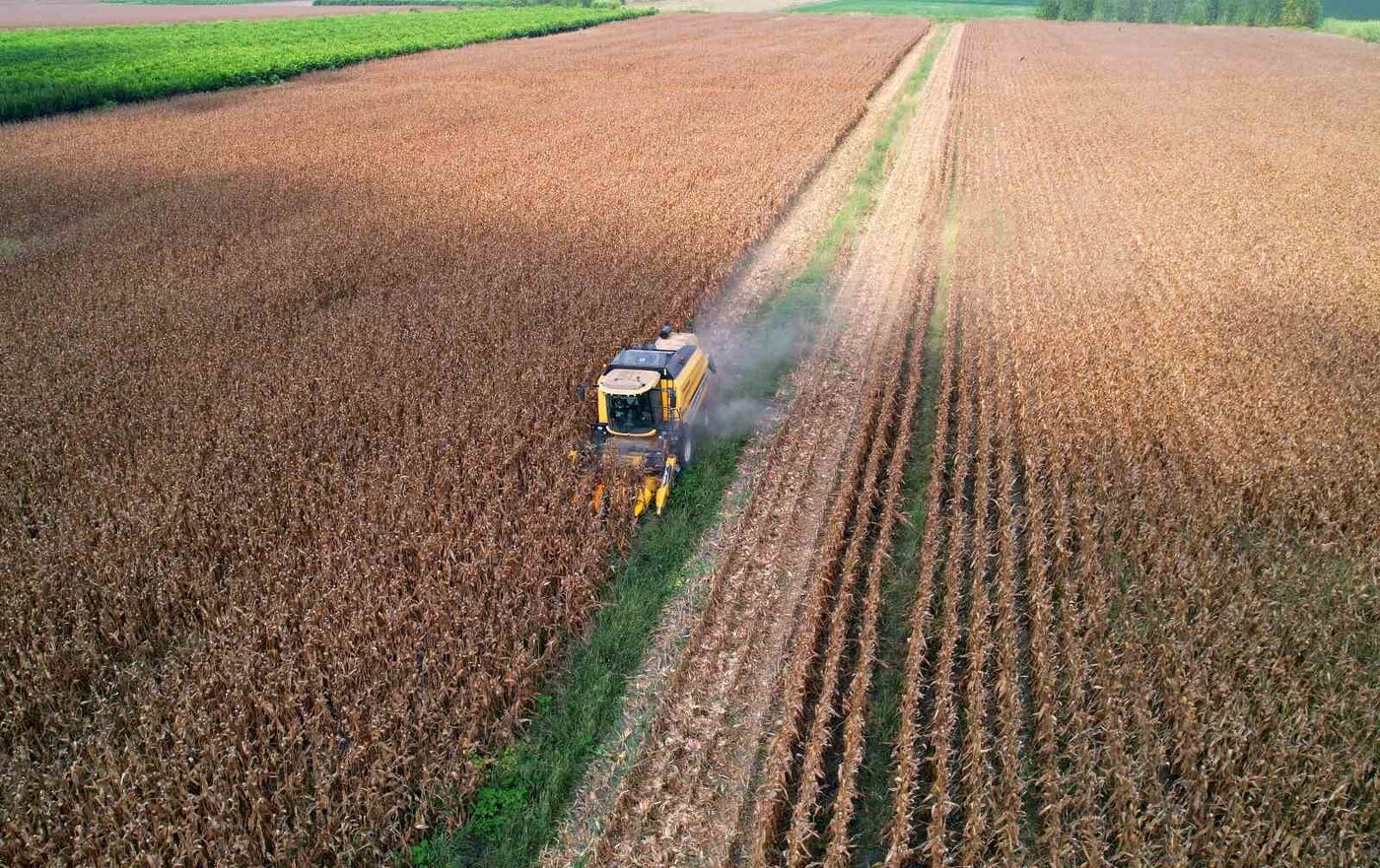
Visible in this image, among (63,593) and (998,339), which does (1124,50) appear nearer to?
(998,339)

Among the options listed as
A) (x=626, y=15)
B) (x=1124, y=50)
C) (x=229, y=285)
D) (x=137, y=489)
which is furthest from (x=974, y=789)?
(x=626, y=15)

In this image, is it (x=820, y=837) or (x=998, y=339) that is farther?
(x=998, y=339)

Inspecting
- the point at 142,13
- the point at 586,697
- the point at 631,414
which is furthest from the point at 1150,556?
the point at 142,13

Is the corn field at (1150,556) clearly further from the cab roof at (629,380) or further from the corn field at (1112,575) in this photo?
the cab roof at (629,380)

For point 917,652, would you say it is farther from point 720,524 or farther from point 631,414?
point 631,414

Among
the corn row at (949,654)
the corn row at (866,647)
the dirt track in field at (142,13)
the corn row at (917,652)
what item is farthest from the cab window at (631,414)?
the dirt track in field at (142,13)

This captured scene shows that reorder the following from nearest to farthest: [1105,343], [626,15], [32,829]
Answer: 1. [32,829]
2. [1105,343]
3. [626,15]

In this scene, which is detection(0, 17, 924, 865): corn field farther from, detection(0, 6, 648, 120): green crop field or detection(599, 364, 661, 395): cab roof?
detection(0, 6, 648, 120): green crop field
